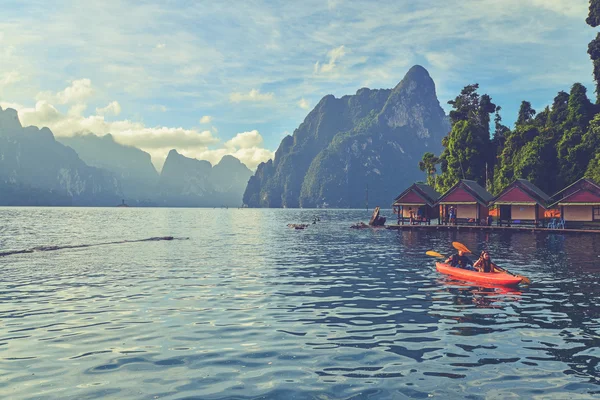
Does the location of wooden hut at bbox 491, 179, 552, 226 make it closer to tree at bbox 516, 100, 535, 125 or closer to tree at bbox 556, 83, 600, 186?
tree at bbox 556, 83, 600, 186

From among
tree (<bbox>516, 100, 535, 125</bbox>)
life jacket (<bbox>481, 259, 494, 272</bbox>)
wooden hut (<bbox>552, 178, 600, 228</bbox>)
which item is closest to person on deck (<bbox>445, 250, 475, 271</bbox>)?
life jacket (<bbox>481, 259, 494, 272</bbox>)

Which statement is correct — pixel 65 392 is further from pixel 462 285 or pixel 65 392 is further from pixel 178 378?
pixel 462 285

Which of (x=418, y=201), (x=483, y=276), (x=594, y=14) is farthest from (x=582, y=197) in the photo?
(x=594, y=14)

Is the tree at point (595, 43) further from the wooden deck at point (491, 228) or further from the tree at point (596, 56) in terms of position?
the wooden deck at point (491, 228)

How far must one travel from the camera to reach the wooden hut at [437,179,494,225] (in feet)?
214

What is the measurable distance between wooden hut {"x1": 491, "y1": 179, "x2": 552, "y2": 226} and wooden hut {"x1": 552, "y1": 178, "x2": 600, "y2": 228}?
2.37 meters

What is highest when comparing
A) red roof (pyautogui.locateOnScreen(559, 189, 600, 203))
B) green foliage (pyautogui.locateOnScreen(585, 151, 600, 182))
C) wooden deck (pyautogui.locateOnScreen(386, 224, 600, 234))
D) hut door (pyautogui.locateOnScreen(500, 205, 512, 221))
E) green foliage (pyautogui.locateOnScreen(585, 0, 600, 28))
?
green foliage (pyautogui.locateOnScreen(585, 0, 600, 28))

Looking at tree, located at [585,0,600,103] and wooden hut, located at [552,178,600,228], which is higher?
tree, located at [585,0,600,103]

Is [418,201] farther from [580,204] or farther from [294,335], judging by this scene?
[294,335]

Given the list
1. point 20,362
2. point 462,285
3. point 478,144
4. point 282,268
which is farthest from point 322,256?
point 478,144

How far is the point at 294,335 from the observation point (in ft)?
43.1

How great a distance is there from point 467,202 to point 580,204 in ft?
45.6

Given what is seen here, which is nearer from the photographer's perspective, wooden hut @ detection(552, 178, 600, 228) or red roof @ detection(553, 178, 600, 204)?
red roof @ detection(553, 178, 600, 204)

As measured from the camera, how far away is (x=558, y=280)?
22.9m
